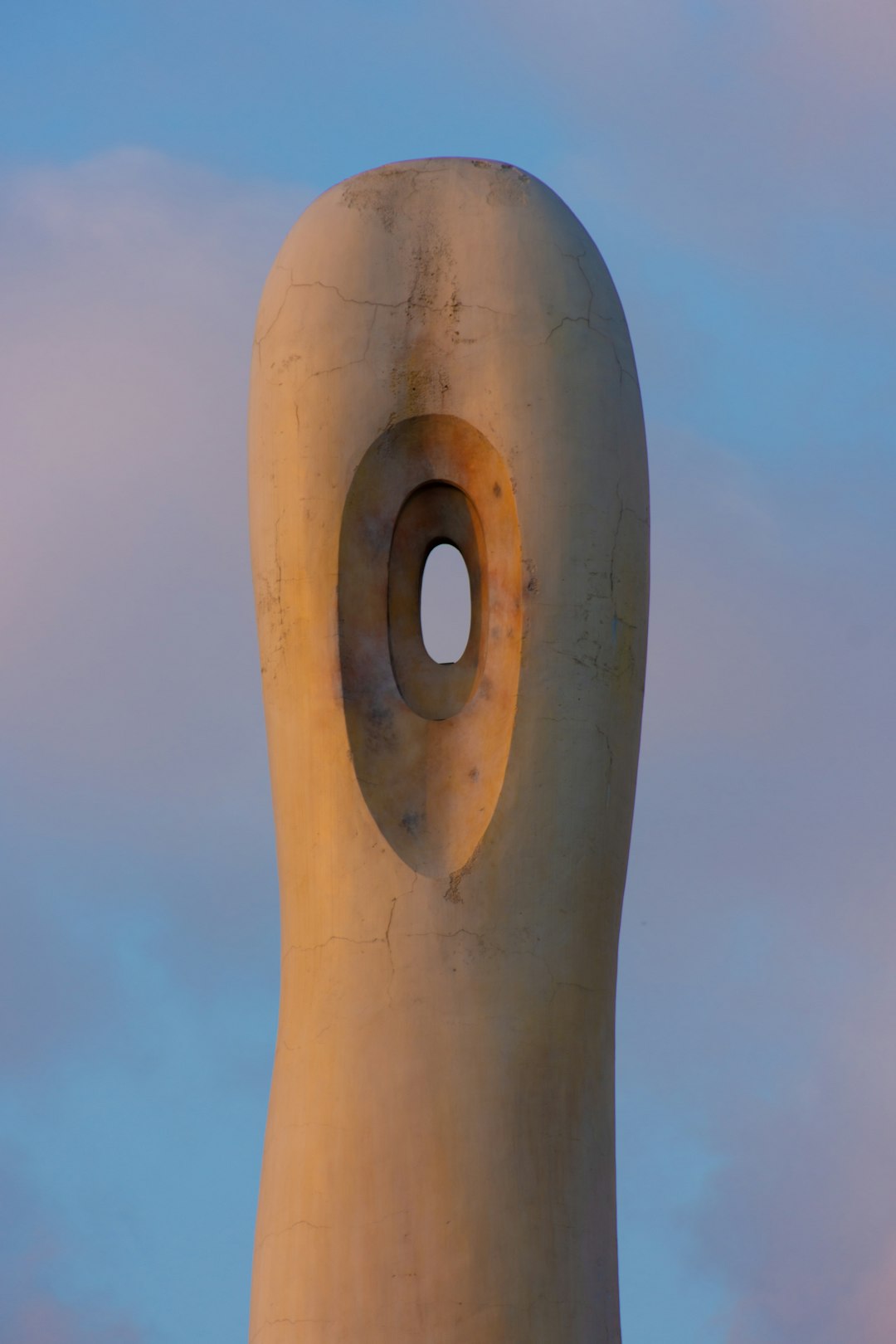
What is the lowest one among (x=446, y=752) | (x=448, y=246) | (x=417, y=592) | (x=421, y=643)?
(x=446, y=752)

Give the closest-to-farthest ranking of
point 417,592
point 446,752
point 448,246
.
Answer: point 446,752 → point 448,246 → point 417,592

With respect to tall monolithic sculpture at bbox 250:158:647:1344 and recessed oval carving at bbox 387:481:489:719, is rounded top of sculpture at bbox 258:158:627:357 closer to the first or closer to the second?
tall monolithic sculpture at bbox 250:158:647:1344

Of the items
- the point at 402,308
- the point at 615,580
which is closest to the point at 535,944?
the point at 615,580

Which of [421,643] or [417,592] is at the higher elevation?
[417,592]

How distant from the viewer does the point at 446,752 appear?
15164 millimetres

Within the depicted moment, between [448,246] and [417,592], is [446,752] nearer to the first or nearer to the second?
[417,592]

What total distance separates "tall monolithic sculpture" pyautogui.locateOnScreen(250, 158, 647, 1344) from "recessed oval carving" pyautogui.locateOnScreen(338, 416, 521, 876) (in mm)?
14

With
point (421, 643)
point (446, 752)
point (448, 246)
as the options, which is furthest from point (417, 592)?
point (448, 246)

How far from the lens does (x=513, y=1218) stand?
47.5ft

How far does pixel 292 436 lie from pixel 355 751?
1.51m

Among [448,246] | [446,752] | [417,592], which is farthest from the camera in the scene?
[417,592]

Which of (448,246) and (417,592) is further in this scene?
(417,592)

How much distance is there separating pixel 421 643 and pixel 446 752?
0.60 metres

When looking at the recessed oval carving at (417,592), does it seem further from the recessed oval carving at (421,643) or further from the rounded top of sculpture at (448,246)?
the rounded top of sculpture at (448,246)
